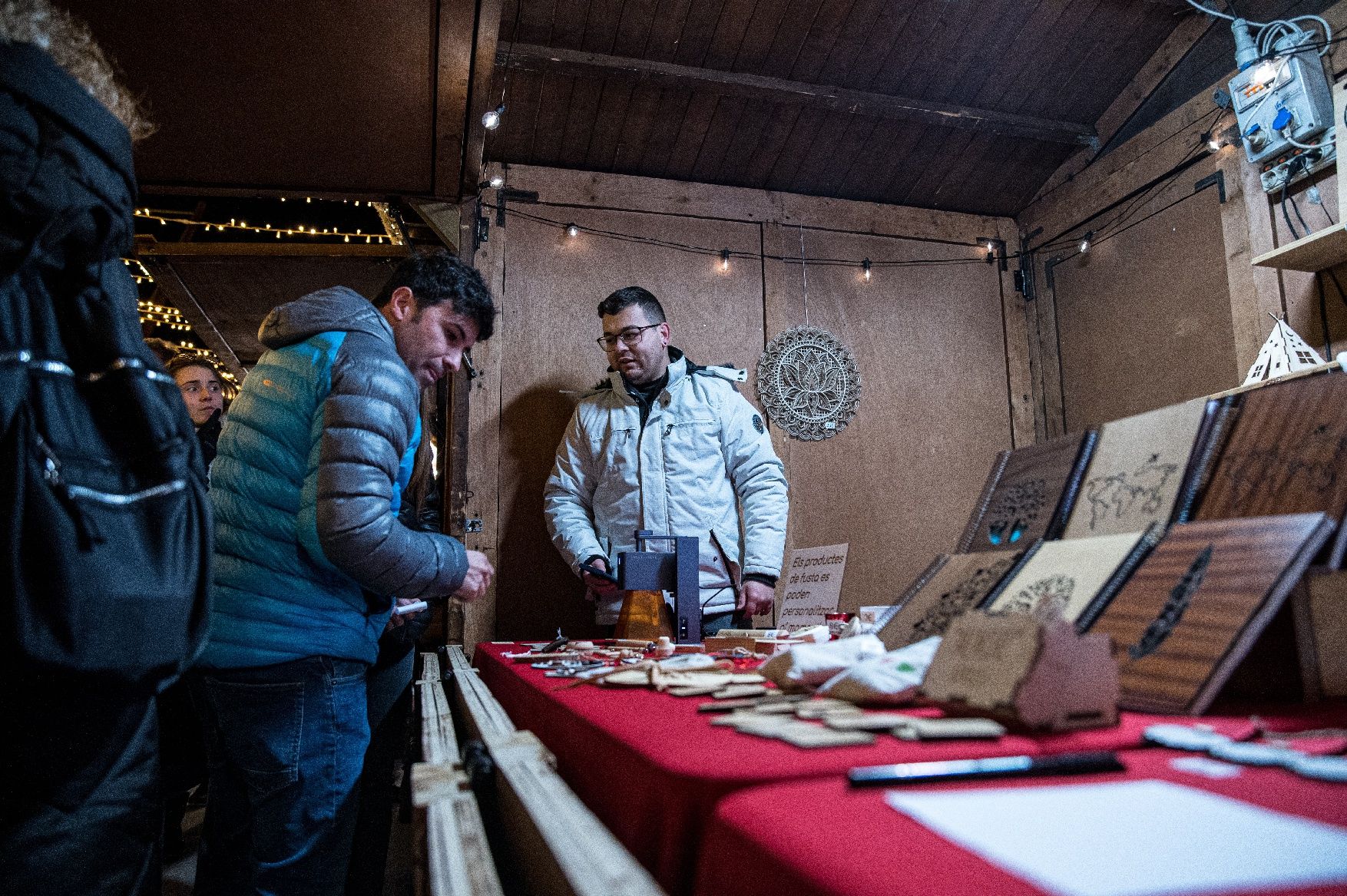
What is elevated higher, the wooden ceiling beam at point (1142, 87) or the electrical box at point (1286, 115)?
the wooden ceiling beam at point (1142, 87)

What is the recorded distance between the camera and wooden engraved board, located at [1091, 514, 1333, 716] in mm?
841

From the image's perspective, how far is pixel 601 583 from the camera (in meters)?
3.14

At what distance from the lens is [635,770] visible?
2.57 feet

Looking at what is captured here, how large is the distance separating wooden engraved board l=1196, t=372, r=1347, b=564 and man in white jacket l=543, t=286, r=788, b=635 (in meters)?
2.34

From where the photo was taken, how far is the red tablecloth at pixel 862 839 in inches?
17.9

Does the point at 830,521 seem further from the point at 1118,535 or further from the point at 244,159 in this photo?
the point at 1118,535

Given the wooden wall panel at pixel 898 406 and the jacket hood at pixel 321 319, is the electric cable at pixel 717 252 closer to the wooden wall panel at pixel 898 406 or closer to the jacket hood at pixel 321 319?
the wooden wall panel at pixel 898 406

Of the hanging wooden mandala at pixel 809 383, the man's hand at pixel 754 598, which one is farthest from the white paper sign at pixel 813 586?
the hanging wooden mandala at pixel 809 383

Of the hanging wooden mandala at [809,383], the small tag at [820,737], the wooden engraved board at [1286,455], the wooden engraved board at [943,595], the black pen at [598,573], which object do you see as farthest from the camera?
the hanging wooden mandala at [809,383]

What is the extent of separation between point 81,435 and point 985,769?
1.03m

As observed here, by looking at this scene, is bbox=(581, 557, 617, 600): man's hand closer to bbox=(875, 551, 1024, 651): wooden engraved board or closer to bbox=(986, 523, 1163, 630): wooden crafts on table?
bbox=(875, 551, 1024, 651): wooden engraved board

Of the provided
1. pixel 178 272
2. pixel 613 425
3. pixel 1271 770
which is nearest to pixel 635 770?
pixel 1271 770

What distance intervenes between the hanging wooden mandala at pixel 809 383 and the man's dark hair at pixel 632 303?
1.07m

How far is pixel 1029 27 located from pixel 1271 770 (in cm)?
433
